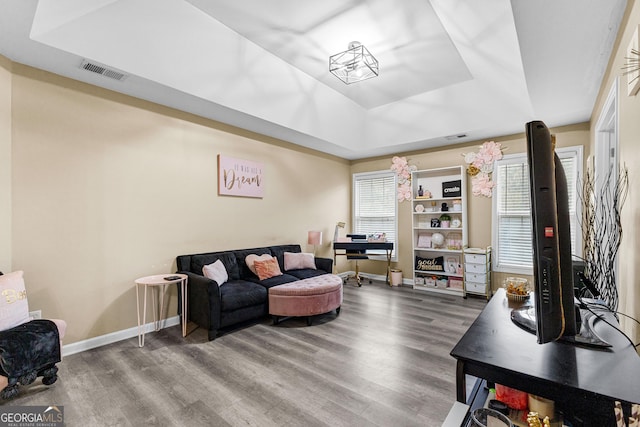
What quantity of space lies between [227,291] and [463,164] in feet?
14.7

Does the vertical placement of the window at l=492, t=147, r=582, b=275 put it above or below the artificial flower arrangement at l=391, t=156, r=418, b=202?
below

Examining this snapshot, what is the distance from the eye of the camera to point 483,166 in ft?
→ 16.5

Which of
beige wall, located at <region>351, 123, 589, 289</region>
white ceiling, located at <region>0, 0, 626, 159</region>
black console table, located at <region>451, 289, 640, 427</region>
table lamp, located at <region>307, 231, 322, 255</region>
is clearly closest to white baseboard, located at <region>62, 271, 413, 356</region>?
table lamp, located at <region>307, 231, 322, 255</region>

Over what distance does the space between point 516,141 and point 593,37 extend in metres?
2.89

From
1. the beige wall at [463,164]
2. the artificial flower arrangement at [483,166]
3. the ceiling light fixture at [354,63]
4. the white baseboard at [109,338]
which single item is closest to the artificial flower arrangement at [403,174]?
the beige wall at [463,164]

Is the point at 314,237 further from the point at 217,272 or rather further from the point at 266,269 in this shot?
the point at 217,272

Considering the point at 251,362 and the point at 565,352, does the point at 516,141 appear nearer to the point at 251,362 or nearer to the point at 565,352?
the point at 565,352

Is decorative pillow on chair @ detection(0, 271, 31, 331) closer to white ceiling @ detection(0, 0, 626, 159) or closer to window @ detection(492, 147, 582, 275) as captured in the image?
white ceiling @ detection(0, 0, 626, 159)

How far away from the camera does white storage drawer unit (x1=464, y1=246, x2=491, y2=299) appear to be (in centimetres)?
469

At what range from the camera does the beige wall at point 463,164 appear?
14.2 feet

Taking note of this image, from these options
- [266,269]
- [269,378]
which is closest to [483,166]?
[266,269]

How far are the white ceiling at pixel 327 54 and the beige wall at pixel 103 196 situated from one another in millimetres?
255

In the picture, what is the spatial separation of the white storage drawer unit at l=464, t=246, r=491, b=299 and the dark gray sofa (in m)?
2.51

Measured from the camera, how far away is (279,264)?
4.67 m
